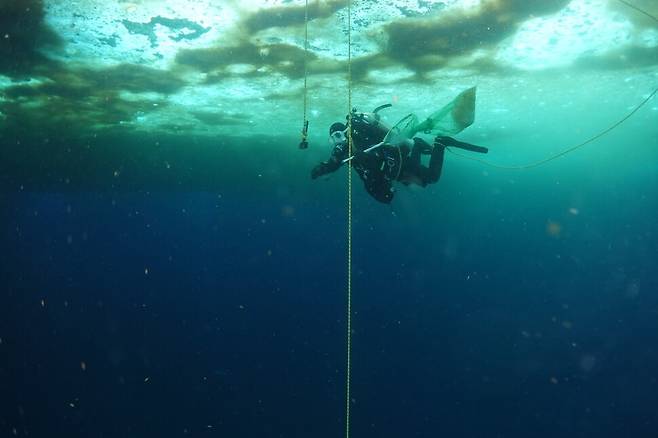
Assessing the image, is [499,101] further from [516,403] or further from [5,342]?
[5,342]

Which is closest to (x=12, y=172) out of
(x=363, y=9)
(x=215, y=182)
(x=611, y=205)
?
(x=215, y=182)

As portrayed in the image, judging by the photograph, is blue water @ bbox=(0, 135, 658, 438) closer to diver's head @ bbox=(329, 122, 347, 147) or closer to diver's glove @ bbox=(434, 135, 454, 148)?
diver's glove @ bbox=(434, 135, 454, 148)

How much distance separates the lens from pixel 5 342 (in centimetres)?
3516

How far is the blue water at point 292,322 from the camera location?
27.6m

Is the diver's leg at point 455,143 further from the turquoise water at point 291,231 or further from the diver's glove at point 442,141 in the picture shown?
the turquoise water at point 291,231

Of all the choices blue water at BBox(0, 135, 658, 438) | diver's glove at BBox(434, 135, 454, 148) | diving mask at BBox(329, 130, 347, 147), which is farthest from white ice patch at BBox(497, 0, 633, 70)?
blue water at BBox(0, 135, 658, 438)

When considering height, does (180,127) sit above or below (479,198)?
above

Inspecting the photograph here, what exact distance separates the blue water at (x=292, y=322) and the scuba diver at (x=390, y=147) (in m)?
21.0

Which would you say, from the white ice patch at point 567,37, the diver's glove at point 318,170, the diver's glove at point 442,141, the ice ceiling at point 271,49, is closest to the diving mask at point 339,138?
the diver's glove at point 318,170

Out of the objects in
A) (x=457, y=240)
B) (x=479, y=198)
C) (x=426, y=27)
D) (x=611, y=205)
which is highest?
(x=426, y=27)

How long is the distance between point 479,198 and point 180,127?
46083 mm

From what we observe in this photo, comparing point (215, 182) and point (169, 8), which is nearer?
point (169, 8)

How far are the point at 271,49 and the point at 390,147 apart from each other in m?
6.80

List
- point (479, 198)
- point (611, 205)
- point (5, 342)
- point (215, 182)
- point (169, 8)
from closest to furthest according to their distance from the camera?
point (169, 8) → point (215, 182) → point (5, 342) → point (479, 198) → point (611, 205)
